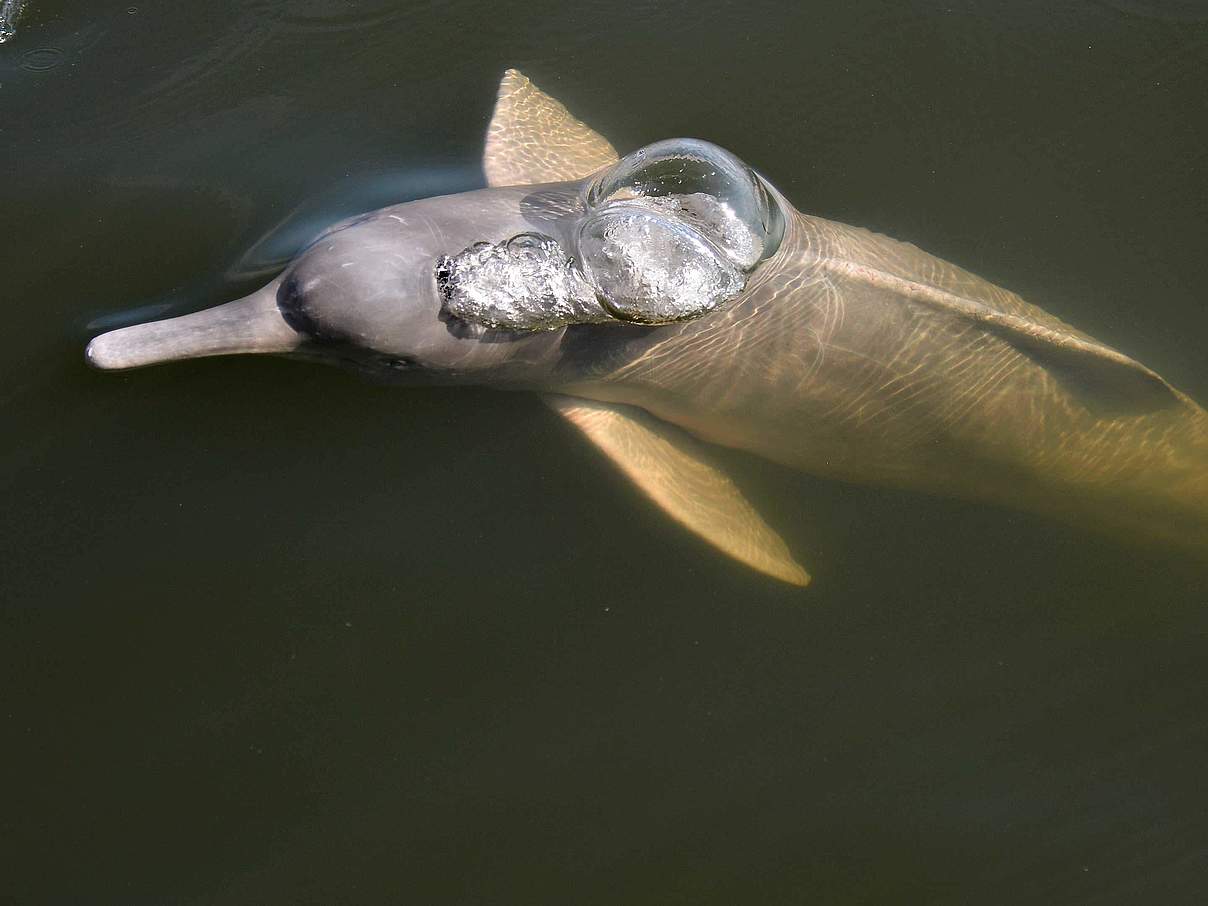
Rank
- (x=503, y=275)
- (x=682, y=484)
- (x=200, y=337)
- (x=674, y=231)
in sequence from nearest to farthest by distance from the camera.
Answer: (x=200, y=337), (x=503, y=275), (x=674, y=231), (x=682, y=484)

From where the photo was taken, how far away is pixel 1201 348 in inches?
260

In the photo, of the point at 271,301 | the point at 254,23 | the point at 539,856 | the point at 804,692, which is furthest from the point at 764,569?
the point at 254,23

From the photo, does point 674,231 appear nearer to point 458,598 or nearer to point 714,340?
point 714,340

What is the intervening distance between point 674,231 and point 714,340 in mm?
684

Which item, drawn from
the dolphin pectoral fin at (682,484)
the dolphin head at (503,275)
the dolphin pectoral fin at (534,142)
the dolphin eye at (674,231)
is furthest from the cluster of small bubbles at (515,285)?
the dolphin pectoral fin at (534,142)

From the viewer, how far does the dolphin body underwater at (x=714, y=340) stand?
5.01m

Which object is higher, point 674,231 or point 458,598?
point 674,231

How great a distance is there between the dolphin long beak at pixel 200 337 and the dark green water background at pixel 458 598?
67 centimetres

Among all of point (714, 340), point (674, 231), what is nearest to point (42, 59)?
point (674, 231)

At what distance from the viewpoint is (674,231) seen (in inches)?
209

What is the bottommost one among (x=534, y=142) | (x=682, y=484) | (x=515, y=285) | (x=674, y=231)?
(x=682, y=484)

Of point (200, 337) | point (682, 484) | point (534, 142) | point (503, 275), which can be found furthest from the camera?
point (534, 142)

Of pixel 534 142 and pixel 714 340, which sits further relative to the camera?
pixel 534 142

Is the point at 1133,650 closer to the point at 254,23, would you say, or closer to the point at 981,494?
the point at 981,494
